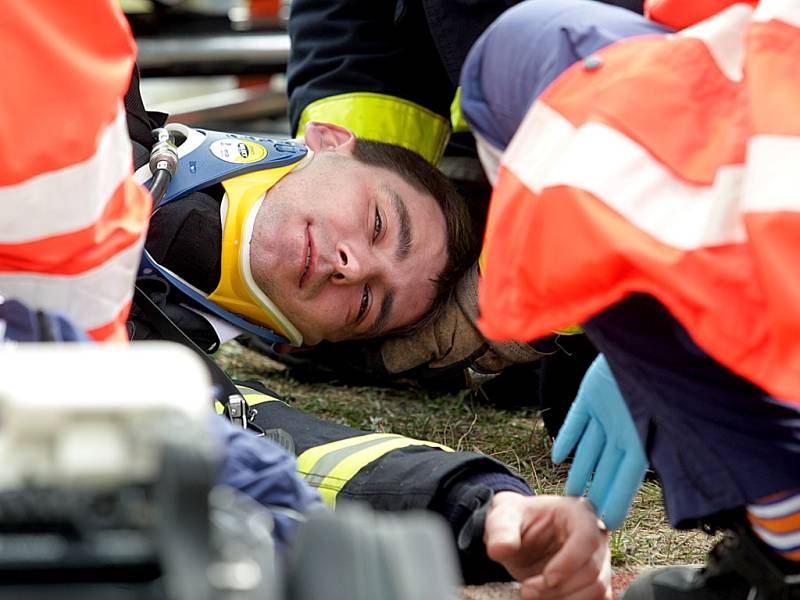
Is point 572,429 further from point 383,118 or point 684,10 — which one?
point 383,118

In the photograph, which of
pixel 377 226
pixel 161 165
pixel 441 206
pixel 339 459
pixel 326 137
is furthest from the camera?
pixel 326 137

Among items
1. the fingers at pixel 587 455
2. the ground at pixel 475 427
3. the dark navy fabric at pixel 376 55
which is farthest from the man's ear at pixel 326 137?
the fingers at pixel 587 455

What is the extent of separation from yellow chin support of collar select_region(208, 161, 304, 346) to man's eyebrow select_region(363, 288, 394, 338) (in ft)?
0.52

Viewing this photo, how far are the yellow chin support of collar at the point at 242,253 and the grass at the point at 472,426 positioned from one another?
12.7 inches

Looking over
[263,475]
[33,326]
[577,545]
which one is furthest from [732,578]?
[33,326]

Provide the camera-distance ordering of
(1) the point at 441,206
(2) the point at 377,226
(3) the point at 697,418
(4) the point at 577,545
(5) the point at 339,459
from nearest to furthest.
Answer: (3) the point at 697,418, (4) the point at 577,545, (5) the point at 339,459, (2) the point at 377,226, (1) the point at 441,206

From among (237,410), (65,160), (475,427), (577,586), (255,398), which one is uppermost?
(65,160)

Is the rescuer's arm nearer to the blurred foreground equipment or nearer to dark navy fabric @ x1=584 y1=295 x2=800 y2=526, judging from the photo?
dark navy fabric @ x1=584 y1=295 x2=800 y2=526

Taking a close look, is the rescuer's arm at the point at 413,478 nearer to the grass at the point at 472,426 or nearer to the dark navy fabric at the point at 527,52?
the grass at the point at 472,426

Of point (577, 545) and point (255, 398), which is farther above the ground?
point (577, 545)

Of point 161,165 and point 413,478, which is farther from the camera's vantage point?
point 161,165

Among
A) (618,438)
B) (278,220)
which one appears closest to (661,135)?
(618,438)

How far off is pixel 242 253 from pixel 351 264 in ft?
0.64

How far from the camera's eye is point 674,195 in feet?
3.72
